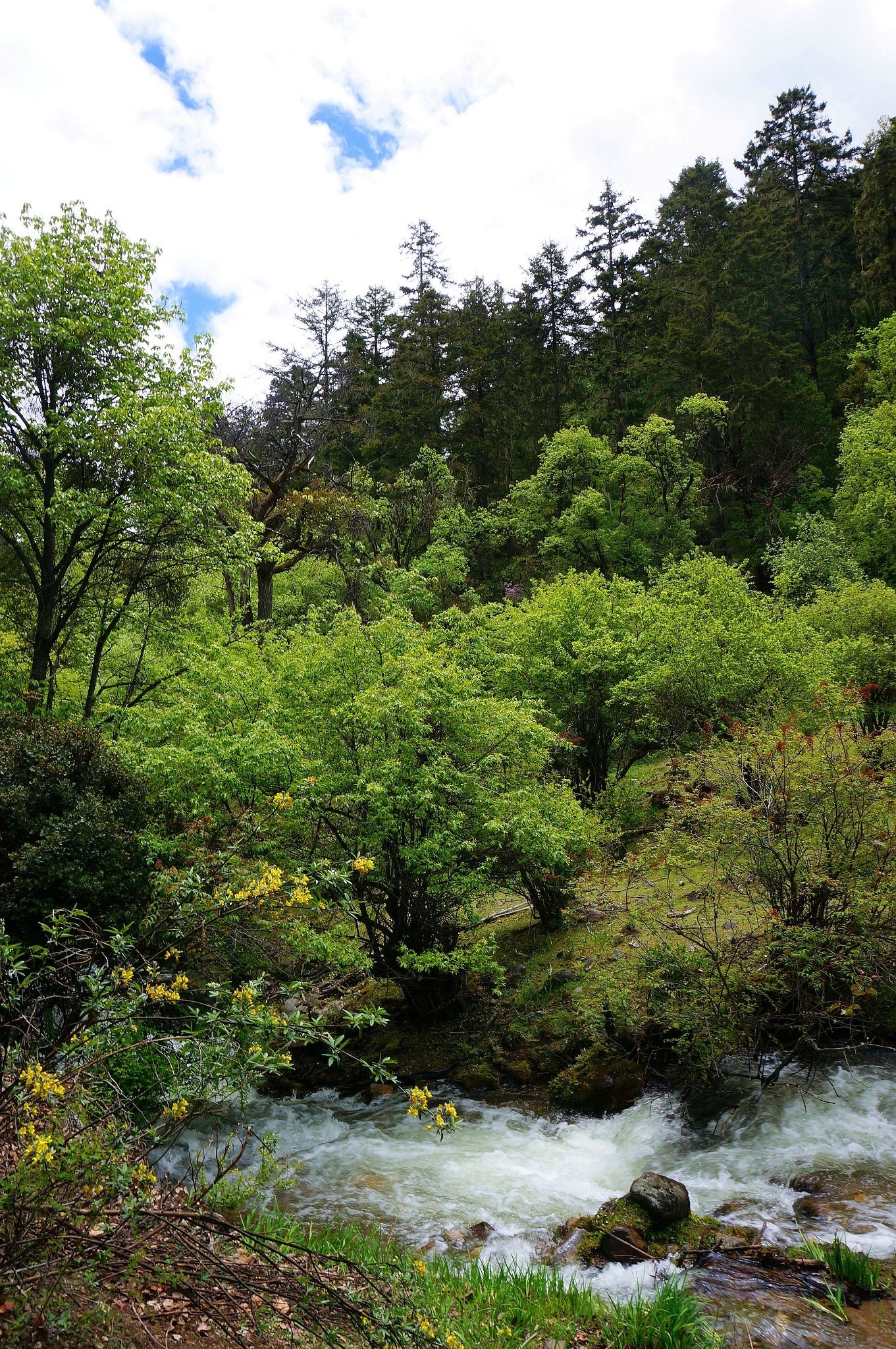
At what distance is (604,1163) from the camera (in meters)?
8.27

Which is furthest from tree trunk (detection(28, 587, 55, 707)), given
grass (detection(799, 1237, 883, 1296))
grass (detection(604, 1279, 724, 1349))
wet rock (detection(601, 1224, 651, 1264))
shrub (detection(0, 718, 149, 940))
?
grass (detection(799, 1237, 883, 1296))

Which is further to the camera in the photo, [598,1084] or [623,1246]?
[598,1084]

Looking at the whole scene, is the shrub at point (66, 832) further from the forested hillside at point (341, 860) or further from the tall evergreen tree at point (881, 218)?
the tall evergreen tree at point (881, 218)

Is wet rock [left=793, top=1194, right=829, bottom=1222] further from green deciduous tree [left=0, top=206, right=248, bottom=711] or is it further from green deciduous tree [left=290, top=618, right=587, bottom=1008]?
green deciduous tree [left=0, top=206, right=248, bottom=711]

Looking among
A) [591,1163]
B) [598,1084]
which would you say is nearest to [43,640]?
[598,1084]

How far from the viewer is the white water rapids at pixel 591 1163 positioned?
22.6ft

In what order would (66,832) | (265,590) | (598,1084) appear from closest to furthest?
(66,832)
(598,1084)
(265,590)

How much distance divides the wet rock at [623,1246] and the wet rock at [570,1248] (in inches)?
10.5

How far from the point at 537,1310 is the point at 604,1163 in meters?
3.23

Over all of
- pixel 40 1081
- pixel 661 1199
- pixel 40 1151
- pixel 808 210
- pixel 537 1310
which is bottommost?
pixel 661 1199

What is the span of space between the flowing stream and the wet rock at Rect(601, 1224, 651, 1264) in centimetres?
14

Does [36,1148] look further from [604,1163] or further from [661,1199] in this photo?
[604,1163]

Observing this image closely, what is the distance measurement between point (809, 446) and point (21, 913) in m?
35.8

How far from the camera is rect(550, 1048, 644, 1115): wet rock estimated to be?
30.6 feet
